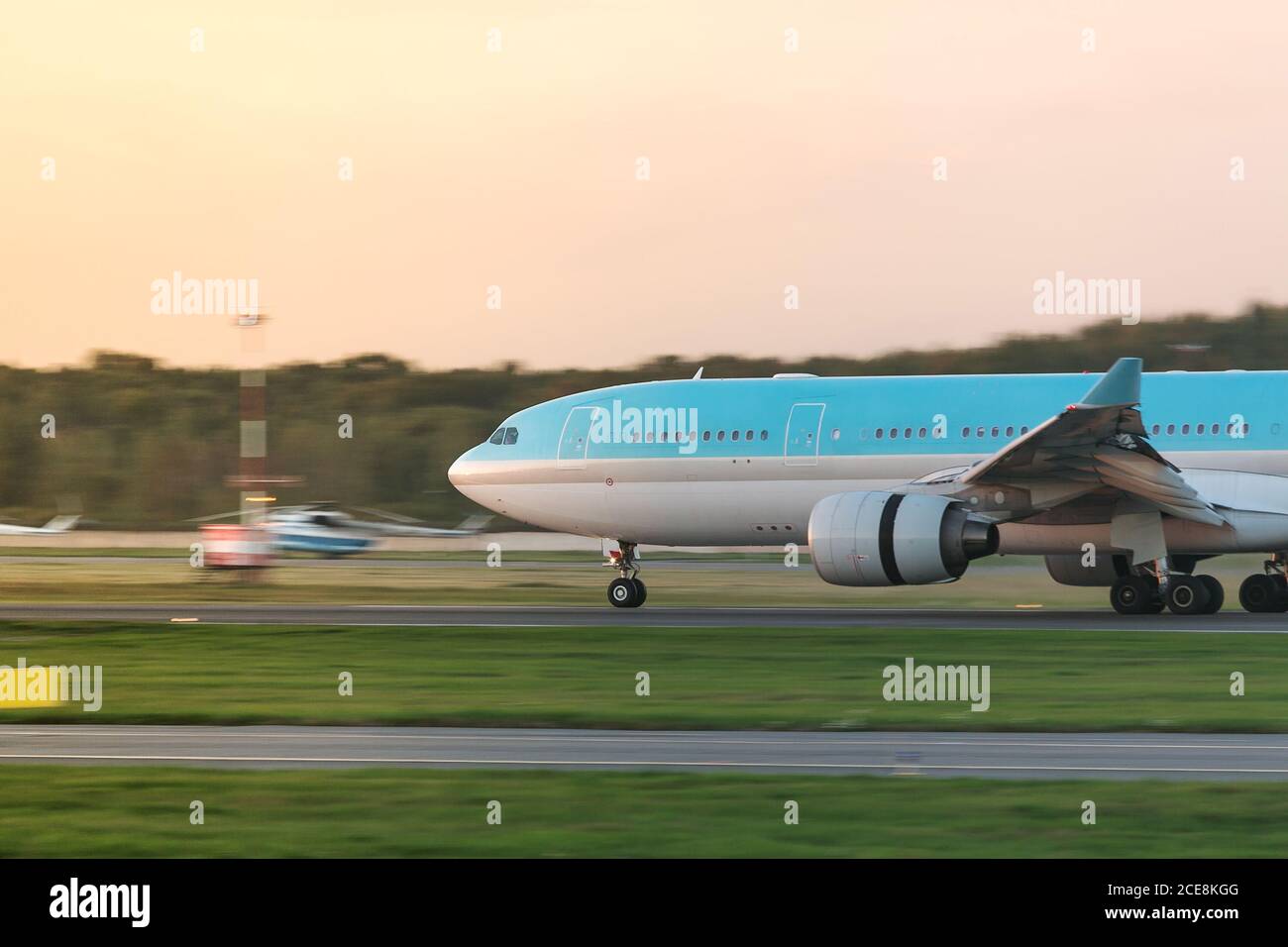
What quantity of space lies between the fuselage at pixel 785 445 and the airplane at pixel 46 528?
3009 cm

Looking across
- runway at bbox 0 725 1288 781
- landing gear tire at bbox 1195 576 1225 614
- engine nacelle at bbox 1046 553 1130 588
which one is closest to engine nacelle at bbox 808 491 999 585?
engine nacelle at bbox 1046 553 1130 588

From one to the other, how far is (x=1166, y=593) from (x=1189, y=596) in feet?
1.00

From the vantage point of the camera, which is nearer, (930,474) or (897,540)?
(897,540)

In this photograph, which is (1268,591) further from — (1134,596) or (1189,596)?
(1134,596)

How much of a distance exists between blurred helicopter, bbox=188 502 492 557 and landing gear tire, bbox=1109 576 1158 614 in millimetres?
27735

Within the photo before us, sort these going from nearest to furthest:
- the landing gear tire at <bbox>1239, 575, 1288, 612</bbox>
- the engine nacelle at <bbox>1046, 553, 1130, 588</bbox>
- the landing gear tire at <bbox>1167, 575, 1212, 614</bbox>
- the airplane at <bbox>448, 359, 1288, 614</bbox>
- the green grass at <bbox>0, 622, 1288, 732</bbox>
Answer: the green grass at <bbox>0, 622, 1288, 732</bbox>
the airplane at <bbox>448, 359, 1288, 614</bbox>
the landing gear tire at <bbox>1167, 575, 1212, 614</bbox>
the landing gear tire at <bbox>1239, 575, 1288, 612</bbox>
the engine nacelle at <bbox>1046, 553, 1130, 588</bbox>

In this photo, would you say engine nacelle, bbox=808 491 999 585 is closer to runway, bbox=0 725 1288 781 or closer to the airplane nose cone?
the airplane nose cone

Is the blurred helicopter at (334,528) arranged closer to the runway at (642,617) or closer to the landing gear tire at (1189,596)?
the runway at (642,617)

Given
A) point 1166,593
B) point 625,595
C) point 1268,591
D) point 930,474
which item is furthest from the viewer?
point 625,595

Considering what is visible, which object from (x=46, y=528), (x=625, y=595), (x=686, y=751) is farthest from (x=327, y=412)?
(x=686, y=751)

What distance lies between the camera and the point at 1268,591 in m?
23.0

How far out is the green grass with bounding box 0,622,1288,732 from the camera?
42.3 feet

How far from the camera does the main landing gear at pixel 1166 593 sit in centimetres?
2216
